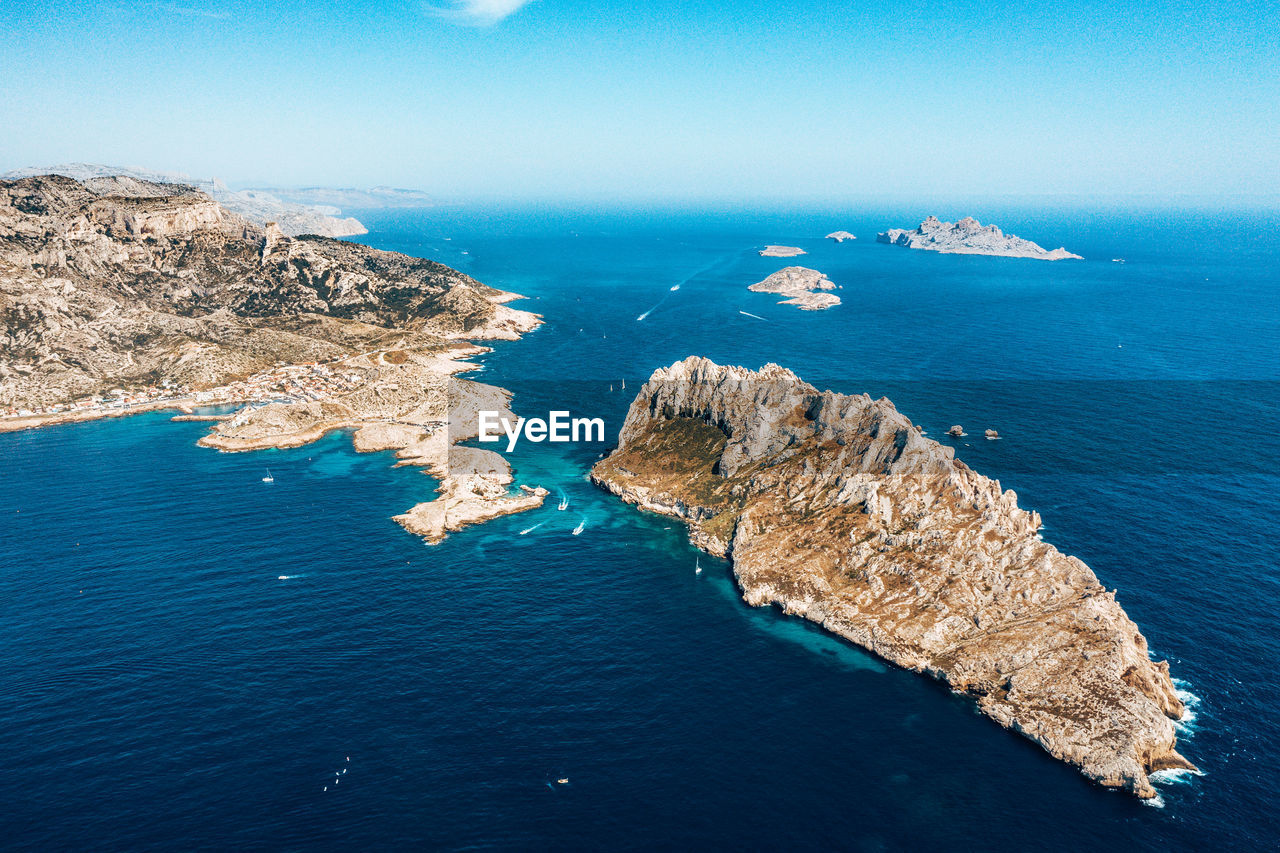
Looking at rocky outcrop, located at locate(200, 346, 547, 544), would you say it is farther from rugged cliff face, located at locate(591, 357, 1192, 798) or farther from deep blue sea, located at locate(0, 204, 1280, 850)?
rugged cliff face, located at locate(591, 357, 1192, 798)

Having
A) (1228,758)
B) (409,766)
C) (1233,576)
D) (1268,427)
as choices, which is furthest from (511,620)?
(1268,427)

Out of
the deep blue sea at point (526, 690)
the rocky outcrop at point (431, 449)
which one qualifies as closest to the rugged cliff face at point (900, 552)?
the deep blue sea at point (526, 690)

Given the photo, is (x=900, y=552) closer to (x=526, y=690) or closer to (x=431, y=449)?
(x=526, y=690)

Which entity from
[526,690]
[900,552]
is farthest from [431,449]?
[900,552]

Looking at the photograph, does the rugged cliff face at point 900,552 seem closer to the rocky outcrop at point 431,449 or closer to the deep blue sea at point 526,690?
the deep blue sea at point 526,690

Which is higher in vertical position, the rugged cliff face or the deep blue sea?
the rugged cliff face

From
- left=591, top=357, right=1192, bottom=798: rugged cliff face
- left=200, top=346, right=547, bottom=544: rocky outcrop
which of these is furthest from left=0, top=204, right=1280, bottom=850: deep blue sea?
left=200, top=346, right=547, bottom=544: rocky outcrop

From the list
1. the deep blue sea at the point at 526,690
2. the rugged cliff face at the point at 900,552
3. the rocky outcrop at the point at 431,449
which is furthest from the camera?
the rocky outcrop at the point at 431,449

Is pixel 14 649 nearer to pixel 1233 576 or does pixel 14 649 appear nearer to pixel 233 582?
pixel 233 582
